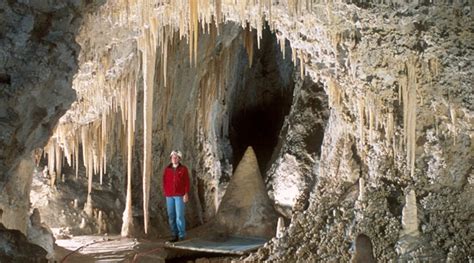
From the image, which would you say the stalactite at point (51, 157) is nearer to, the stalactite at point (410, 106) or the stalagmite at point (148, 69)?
the stalagmite at point (148, 69)

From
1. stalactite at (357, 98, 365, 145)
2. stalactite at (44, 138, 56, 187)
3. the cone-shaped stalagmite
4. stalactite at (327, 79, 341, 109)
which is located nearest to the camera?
stalactite at (357, 98, 365, 145)

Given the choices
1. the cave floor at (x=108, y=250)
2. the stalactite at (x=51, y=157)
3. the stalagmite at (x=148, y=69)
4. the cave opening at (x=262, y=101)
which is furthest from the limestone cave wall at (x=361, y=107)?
the cave opening at (x=262, y=101)

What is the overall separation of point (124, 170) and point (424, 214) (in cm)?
649

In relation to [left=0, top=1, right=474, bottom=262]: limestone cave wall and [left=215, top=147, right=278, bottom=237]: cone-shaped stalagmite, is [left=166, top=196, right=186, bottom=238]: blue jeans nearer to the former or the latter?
[left=215, top=147, right=278, bottom=237]: cone-shaped stalagmite

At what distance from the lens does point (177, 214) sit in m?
9.49

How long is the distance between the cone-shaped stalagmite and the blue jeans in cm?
80

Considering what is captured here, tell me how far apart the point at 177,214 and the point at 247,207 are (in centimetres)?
110

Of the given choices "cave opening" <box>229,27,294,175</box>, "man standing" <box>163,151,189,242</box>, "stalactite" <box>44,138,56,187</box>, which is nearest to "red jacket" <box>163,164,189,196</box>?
"man standing" <box>163,151,189,242</box>

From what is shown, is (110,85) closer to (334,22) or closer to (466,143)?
(334,22)

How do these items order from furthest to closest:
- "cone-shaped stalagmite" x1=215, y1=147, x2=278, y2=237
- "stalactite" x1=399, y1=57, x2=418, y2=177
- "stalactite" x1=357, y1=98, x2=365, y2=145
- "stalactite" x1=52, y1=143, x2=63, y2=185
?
"stalactite" x1=52, y1=143, x2=63, y2=185
"cone-shaped stalagmite" x1=215, y1=147, x2=278, y2=237
"stalactite" x1=357, y1=98, x2=365, y2=145
"stalactite" x1=399, y1=57, x2=418, y2=177

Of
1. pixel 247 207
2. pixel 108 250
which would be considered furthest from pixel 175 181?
pixel 108 250

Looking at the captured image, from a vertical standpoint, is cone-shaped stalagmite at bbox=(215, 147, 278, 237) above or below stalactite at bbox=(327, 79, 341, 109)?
below

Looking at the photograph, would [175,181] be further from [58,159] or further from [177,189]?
[58,159]

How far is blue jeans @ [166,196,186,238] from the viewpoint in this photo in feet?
31.0
